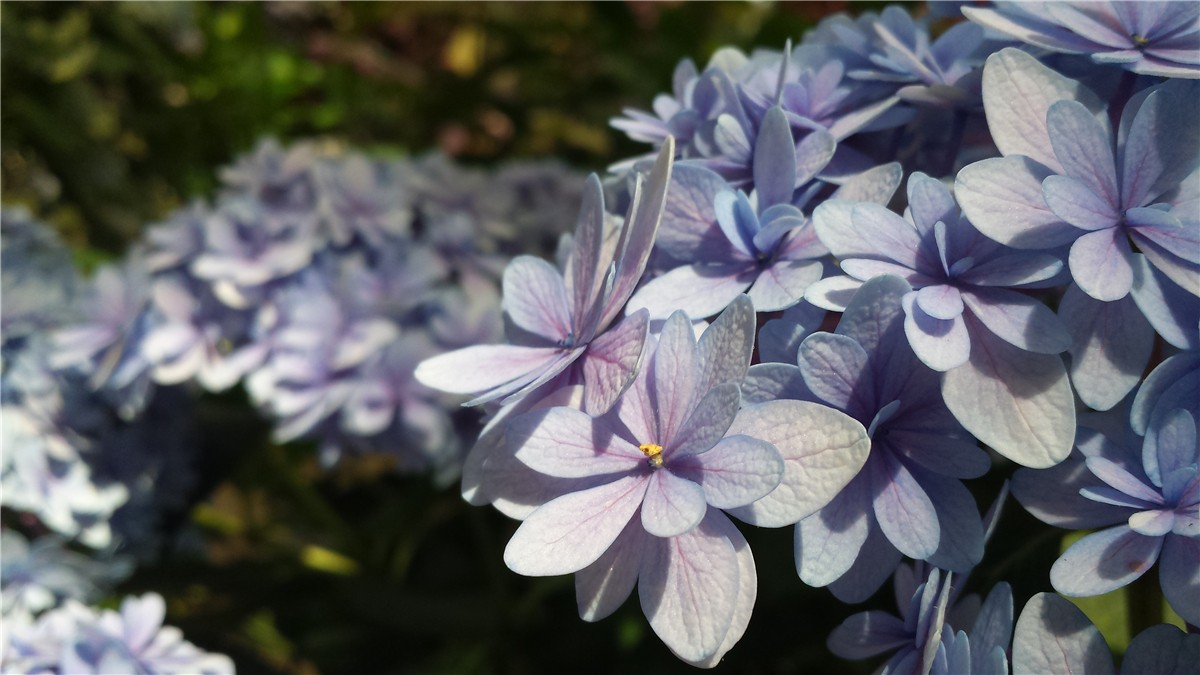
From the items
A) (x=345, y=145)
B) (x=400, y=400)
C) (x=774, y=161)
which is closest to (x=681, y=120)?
(x=774, y=161)

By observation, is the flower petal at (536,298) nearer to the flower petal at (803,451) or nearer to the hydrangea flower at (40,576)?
the flower petal at (803,451)

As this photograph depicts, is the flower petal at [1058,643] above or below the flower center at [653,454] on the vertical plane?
below

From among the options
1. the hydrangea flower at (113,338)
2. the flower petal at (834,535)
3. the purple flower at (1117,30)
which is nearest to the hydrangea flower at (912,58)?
the purple flower at (1117,30)

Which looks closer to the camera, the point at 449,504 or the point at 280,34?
the point at 449,504

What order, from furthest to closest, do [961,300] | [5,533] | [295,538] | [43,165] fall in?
[43,165] → [295,538] → [5,533] → [961,300]

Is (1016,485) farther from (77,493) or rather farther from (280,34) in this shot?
(280,34)

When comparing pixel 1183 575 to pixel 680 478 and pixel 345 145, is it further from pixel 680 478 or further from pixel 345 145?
pixel 345 145

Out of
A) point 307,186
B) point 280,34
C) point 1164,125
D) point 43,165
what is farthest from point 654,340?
point 280,34
